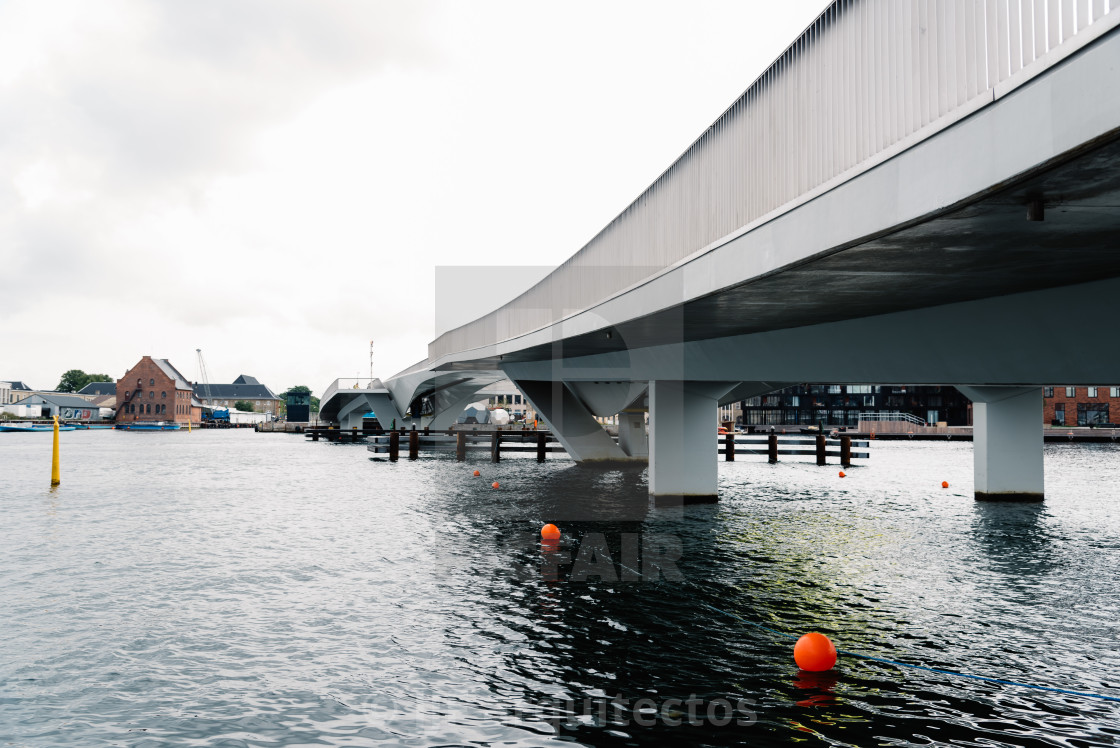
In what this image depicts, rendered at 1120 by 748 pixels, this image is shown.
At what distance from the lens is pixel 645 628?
11.4 meters

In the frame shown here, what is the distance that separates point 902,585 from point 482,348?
24435 mm

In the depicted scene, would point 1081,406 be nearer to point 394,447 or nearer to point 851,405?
point 851,405

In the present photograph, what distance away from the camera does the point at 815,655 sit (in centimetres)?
956

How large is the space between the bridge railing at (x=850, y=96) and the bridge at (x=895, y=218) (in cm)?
2

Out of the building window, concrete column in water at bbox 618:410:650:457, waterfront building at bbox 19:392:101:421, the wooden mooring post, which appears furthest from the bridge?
waterfront building at bbox 19:392:101:421

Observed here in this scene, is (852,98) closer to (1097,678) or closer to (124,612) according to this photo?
(1097,678)

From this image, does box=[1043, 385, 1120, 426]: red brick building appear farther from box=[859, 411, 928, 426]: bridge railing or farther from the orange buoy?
the orange buoy

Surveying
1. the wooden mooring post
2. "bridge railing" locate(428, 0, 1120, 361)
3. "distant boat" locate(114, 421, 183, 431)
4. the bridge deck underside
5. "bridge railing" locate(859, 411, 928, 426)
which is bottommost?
"distant boat" locate(114, 421, 183, 431)

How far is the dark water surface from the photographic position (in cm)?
798

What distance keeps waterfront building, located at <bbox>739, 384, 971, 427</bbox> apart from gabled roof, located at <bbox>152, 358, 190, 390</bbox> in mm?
111430

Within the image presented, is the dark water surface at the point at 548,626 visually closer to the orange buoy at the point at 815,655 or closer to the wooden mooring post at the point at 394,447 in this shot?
the orange buoy at the point at 815,655

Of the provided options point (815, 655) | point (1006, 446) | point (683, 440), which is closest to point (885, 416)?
point (1006, 446)

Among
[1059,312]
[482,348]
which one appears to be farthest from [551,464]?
[1059,312]

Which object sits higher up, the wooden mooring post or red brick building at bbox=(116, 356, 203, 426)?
red brick building at bbox=(116, 356, 203, 426)
